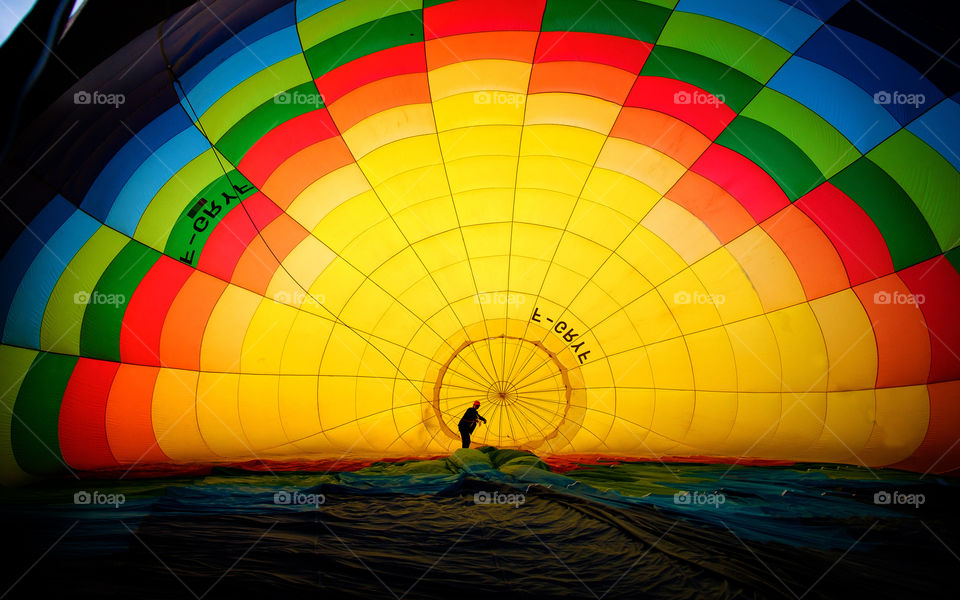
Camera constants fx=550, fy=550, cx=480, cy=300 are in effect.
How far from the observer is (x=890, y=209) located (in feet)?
17.4

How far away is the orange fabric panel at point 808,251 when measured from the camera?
5.77 meters

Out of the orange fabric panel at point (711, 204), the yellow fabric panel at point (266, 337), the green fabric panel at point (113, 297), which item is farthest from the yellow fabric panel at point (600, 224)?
the green fabric panel at point (113, 297)

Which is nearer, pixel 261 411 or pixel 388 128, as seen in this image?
pixel 388 128

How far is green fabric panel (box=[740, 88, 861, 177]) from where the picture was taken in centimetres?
508

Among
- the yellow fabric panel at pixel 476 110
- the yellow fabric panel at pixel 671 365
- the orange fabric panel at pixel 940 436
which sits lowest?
the orange fabric panel at pixel 940 436

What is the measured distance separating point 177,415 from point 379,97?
4.16 metres

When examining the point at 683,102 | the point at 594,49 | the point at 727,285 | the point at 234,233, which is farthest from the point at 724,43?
the point at 234,233

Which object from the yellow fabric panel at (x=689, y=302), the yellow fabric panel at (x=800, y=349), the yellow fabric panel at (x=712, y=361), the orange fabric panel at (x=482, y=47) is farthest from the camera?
the yellow fabric panel at (x=712, y=361)

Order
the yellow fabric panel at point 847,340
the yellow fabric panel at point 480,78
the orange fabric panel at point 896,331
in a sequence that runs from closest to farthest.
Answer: the yellow fabric panel at point 480,78 < the orange fabric panel at point 896,331 < the yellow fabric panel at point 847,340

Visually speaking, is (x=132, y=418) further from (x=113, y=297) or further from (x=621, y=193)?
(x=621, y=193)

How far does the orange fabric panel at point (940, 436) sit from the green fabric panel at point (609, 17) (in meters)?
4.69

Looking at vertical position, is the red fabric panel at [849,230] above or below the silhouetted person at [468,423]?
above

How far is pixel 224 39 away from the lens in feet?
15.3

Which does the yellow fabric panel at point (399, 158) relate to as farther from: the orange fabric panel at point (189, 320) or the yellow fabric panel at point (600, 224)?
the orange fabric panel at point (189, 320)
